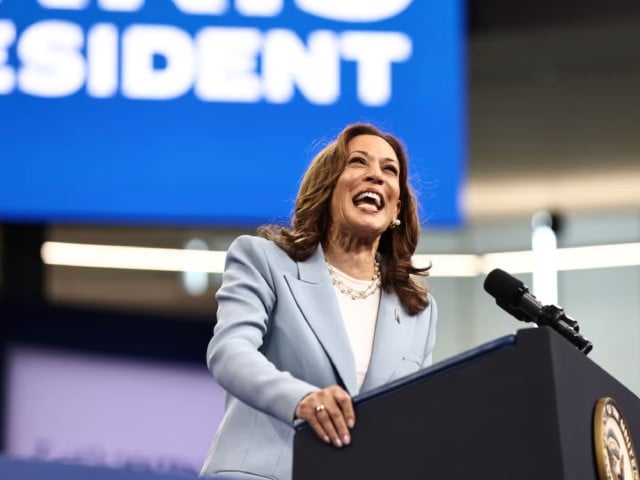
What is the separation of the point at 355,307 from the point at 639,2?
162 inches

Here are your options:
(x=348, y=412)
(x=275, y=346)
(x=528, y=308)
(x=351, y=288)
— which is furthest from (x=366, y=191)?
(x=348, y=412)

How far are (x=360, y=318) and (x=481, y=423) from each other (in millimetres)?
600

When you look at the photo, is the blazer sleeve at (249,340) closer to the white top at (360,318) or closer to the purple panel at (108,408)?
the white top at (360,318)

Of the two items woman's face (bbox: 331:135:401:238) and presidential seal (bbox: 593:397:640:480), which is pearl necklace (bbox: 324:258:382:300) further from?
presidential seal (bbox: 593:397:640:480)

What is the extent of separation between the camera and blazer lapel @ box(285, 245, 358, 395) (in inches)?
72.8

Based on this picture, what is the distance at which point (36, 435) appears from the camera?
512cm

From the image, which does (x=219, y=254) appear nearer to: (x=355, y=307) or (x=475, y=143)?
(x=475, y=143)

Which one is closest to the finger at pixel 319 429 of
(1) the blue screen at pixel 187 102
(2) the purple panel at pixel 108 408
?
(1) the blue screen at pixel 187 102

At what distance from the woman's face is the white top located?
84mm

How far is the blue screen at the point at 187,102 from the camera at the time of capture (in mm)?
4527

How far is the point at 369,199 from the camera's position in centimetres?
204

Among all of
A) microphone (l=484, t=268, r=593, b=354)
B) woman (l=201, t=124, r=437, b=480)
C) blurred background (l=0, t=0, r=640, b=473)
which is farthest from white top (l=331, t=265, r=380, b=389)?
blurred background (l=0, t=0, r=640, b=473)

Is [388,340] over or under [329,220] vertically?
under

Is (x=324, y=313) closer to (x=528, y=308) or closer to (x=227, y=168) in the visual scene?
(x=528, y=308)
